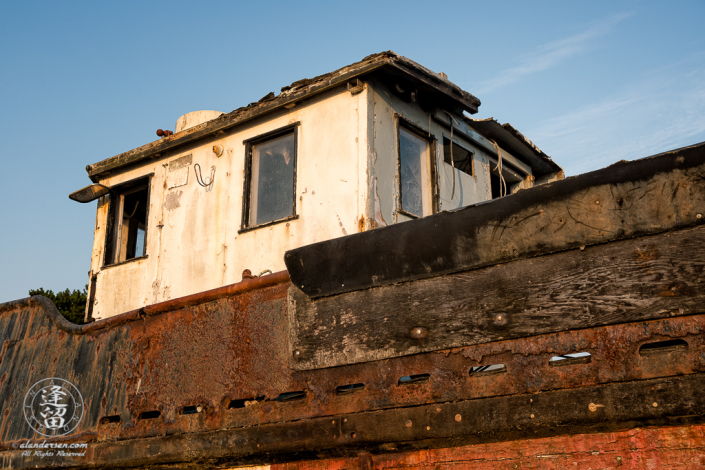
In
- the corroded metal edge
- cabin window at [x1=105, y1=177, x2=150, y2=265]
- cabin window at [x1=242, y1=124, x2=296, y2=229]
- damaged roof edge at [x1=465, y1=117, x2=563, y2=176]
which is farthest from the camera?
cabin window at [x1=105, y1=177, x2=150, y2=265]

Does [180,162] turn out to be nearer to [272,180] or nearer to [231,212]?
[231,212]

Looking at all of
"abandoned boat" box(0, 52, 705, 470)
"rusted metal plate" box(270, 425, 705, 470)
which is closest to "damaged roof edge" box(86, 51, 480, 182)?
"abandoned boat" box(0, 52, 705, 470)

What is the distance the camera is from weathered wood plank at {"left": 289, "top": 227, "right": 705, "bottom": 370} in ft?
8.57

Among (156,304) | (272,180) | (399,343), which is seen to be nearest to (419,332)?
(399,343)

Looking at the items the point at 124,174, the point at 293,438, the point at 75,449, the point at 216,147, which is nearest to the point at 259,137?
the point at 216,147

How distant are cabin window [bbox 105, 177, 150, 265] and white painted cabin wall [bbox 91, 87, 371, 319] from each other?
0.11 m

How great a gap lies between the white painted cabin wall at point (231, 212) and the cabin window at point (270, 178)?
0.36 ft

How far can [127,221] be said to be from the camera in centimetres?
817

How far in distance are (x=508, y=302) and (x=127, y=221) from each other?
21.2 feet

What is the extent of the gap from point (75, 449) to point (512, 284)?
11.6 ft

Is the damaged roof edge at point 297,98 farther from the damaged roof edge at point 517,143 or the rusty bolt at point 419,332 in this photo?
the rusty bolt at point 419,332

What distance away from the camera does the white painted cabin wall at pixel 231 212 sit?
614 cm

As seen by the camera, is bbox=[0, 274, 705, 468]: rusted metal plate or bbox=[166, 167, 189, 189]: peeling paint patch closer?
bbox=[0, 274, 705, 468]: rusted metal plate

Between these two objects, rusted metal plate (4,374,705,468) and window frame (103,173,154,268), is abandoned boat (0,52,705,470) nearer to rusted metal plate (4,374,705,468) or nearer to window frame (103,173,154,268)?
rusted metal plate (4,374,705,468)
